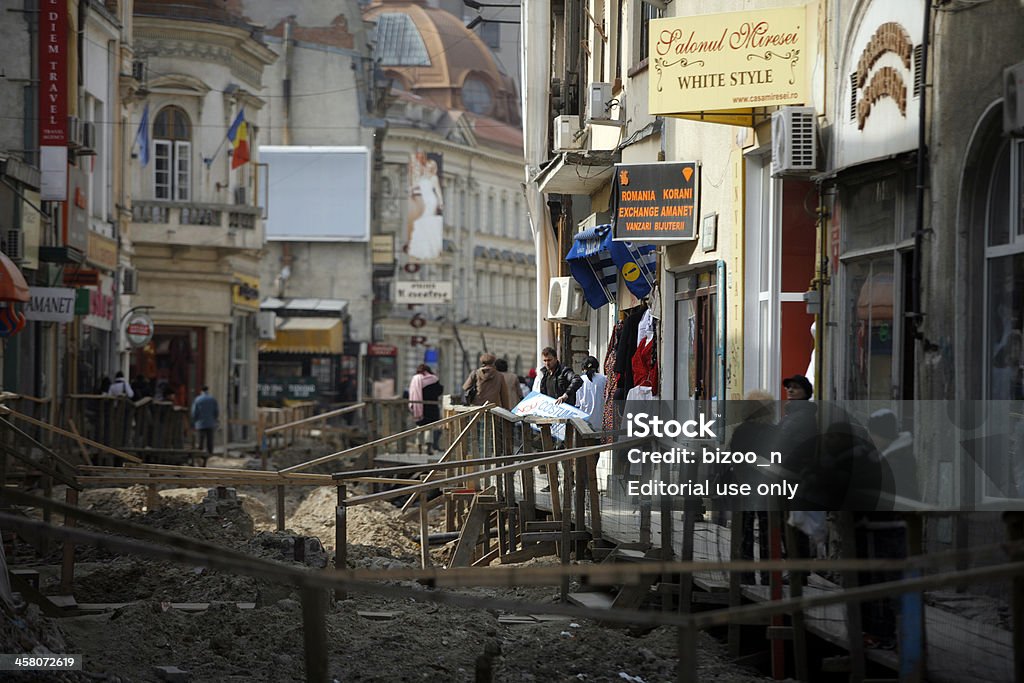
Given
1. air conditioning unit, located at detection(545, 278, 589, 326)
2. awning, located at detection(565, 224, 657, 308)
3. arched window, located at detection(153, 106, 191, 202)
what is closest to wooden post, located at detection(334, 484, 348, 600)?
awning, located at detection(565, 224, 657, 308)

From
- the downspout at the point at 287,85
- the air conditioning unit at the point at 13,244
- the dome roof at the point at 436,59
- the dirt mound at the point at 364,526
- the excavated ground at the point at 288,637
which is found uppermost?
the dome roof at the point at 436,59

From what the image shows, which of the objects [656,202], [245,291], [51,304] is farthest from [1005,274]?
[245,291]

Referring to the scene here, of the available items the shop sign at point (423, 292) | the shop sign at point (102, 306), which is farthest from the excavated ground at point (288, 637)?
the shop sign at point (423, 292)

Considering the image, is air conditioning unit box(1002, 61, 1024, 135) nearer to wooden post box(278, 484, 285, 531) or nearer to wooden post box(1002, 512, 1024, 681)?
wooden post box(1002, 512, 1024, 681)

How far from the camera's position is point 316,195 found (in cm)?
7125

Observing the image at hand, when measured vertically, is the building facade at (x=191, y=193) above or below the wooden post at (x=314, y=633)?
above

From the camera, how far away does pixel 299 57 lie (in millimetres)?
71688

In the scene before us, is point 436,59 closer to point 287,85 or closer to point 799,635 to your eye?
point 287,85

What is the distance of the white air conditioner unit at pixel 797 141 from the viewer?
12578 millimetres

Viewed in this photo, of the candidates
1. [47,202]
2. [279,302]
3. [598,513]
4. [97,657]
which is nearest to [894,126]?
[598,513]

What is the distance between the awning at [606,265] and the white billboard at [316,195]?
161 feet

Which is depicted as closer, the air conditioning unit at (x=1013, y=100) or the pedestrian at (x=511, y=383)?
the air conditioning unit at (x=1013, y=100)

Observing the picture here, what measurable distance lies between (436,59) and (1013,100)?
77042mm

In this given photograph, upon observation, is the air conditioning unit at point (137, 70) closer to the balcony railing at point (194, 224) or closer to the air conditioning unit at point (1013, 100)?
the balcony railing at point (194, 224)
